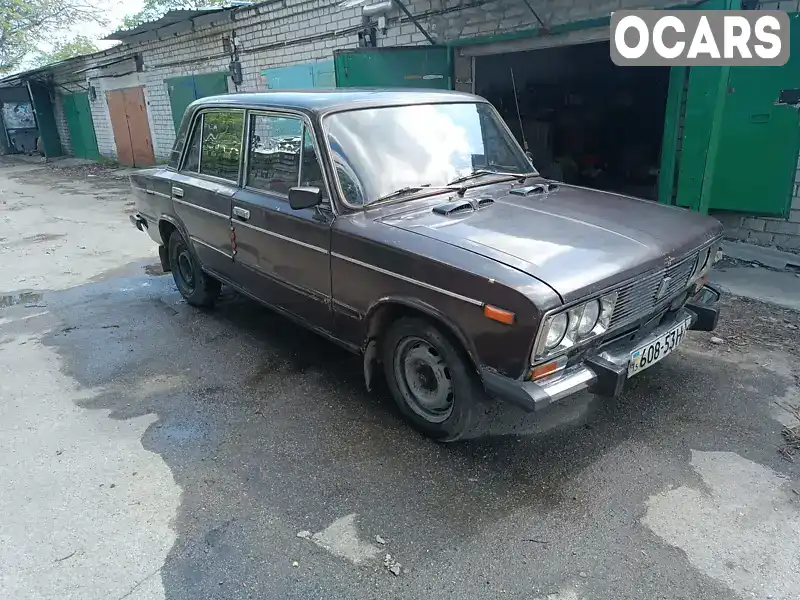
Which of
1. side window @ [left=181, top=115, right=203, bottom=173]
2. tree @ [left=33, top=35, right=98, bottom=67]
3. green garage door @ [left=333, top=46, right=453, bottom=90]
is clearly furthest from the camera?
tree @ [left=33, top=35, right=98, bottom=67]

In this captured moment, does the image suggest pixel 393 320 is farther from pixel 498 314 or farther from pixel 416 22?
pixel 416 22

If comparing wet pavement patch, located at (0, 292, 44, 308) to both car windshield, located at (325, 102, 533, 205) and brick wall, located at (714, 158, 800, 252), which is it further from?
brick wall, located at (714, 158, 800, 252)

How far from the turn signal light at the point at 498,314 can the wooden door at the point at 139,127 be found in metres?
16.9

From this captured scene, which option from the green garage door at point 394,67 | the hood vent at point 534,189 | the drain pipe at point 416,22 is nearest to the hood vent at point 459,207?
the hood vent at point 534,189

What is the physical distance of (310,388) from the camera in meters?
3.83

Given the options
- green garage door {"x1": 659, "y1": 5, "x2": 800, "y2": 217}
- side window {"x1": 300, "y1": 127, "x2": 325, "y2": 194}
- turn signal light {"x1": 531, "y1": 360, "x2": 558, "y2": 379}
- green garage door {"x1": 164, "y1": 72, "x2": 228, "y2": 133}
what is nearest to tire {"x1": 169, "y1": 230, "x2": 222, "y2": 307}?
side window {"x1": 300, "y1": 127, "x2": 325, "y2": 194}

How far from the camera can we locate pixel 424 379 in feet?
10.3

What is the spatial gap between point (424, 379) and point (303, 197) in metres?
1.22

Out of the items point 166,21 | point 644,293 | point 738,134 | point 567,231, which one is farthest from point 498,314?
point 166,21

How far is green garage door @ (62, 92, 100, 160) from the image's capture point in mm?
20734

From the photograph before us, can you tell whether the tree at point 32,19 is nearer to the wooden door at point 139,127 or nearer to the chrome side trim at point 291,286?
the wooden door at point 139,127

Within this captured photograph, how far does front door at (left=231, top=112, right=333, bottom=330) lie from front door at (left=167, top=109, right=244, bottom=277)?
191 mm

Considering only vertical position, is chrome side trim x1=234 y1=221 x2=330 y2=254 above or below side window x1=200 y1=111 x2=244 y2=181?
below

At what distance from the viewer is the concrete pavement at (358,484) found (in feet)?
7.57
